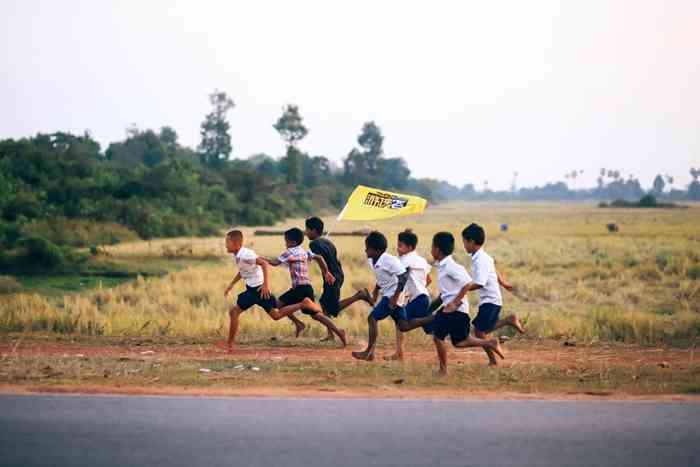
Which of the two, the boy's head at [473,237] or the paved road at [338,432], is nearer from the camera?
the paved road at [338,432]

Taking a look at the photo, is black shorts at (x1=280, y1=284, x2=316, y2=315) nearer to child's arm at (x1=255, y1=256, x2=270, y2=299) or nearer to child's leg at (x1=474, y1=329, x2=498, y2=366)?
child's arm at (x1=255, y1=256, x2=270, y2=299)

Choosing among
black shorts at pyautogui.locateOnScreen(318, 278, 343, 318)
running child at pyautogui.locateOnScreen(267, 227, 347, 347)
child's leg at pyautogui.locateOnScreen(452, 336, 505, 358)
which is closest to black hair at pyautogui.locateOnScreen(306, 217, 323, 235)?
running child at pyautogui.locateOnScreen(267, 227, 347, 347)

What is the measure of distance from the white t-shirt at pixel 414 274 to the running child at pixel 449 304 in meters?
Result: 0.61

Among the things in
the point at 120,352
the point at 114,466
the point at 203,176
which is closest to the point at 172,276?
the point at 120,352

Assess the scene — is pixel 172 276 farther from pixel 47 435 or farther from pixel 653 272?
pixel 47 435

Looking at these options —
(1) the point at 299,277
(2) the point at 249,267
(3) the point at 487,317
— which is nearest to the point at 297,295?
(1) the point at 299,277

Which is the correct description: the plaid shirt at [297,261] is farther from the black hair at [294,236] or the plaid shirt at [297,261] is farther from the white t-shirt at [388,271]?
the white t-shirt at [388,271]

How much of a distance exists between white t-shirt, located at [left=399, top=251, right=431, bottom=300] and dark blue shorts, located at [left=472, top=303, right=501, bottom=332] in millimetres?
709

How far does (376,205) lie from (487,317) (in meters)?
3.13

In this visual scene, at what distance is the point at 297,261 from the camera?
1057 centimetres

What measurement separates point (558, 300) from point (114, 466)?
14.8 meters

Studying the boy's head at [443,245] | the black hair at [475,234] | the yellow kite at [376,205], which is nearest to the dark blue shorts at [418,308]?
the boy's head at [443,245]

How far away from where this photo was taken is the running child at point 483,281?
888 centimetres

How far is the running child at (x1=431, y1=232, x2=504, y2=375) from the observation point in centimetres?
868
